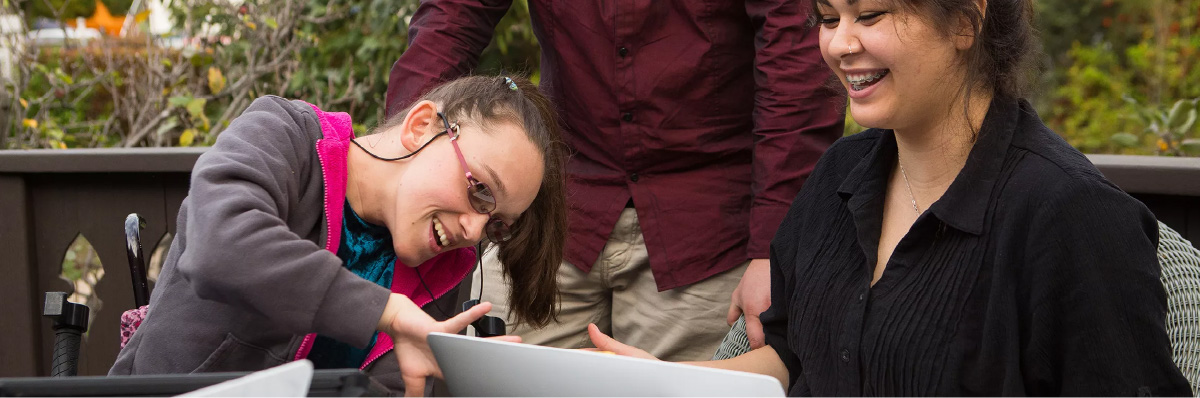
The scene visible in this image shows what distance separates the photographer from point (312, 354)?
1.64m

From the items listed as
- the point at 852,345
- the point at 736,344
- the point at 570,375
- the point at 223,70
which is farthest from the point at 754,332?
the point at 223,70

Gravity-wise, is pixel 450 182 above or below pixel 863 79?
below

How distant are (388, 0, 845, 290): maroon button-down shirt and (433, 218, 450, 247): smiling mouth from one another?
633 mm

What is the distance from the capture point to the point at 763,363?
1.78 m

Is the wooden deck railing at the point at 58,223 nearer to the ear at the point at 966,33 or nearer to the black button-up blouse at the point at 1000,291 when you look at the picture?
the black button-up blouse at the point at 1000,291

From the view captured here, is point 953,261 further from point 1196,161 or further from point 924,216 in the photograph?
point 1196,161

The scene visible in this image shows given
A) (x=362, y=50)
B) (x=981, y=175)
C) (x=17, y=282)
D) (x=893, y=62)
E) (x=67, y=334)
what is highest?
(x=893, y=62)

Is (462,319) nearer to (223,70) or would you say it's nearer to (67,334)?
(67,334)

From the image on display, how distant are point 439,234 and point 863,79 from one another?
674mm

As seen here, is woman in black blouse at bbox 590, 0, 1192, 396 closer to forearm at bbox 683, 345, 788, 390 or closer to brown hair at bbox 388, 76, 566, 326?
forearm at bbox 683, 345, 788, 390

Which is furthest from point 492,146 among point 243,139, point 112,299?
point 112,299

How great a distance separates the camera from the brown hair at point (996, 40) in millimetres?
1519

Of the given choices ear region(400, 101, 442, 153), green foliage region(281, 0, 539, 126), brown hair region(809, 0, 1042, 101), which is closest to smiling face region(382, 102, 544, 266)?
ear region(400, 101, 442, 153)

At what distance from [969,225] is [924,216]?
0.07 m
